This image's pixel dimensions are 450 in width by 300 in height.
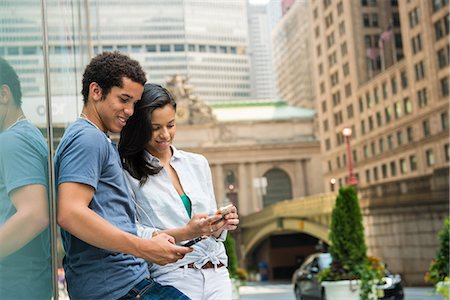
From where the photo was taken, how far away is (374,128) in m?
54.3

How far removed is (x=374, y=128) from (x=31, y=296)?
53310 mm

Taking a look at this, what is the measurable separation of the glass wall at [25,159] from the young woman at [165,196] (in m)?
0.36

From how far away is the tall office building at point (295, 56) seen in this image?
99.0 metres

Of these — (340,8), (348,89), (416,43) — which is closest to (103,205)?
(416,43)

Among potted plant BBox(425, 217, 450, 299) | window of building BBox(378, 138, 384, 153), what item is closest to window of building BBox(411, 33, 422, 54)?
window of building BBox(378, 138, 384, 153)

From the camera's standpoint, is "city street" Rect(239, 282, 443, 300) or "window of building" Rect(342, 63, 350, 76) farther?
"window of building" Rect(342, 63, 350, 76)

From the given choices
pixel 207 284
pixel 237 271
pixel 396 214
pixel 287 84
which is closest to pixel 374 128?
pixel 396 214

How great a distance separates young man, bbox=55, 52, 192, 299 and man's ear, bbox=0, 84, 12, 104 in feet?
0.78

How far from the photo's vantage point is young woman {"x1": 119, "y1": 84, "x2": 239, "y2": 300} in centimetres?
291

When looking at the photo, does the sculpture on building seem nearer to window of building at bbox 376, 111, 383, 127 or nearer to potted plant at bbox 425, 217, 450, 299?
window of building at bbox 376, 111, 383, 127

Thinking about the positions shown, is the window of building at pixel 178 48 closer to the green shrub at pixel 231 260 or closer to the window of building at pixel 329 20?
the window of building at pixel 329 20

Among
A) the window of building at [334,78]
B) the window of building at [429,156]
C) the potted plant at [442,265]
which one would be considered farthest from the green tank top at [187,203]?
the window of building at [334,78]

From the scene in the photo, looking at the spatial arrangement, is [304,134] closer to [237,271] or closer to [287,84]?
[287,84]

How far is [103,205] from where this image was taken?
94.7 inches
